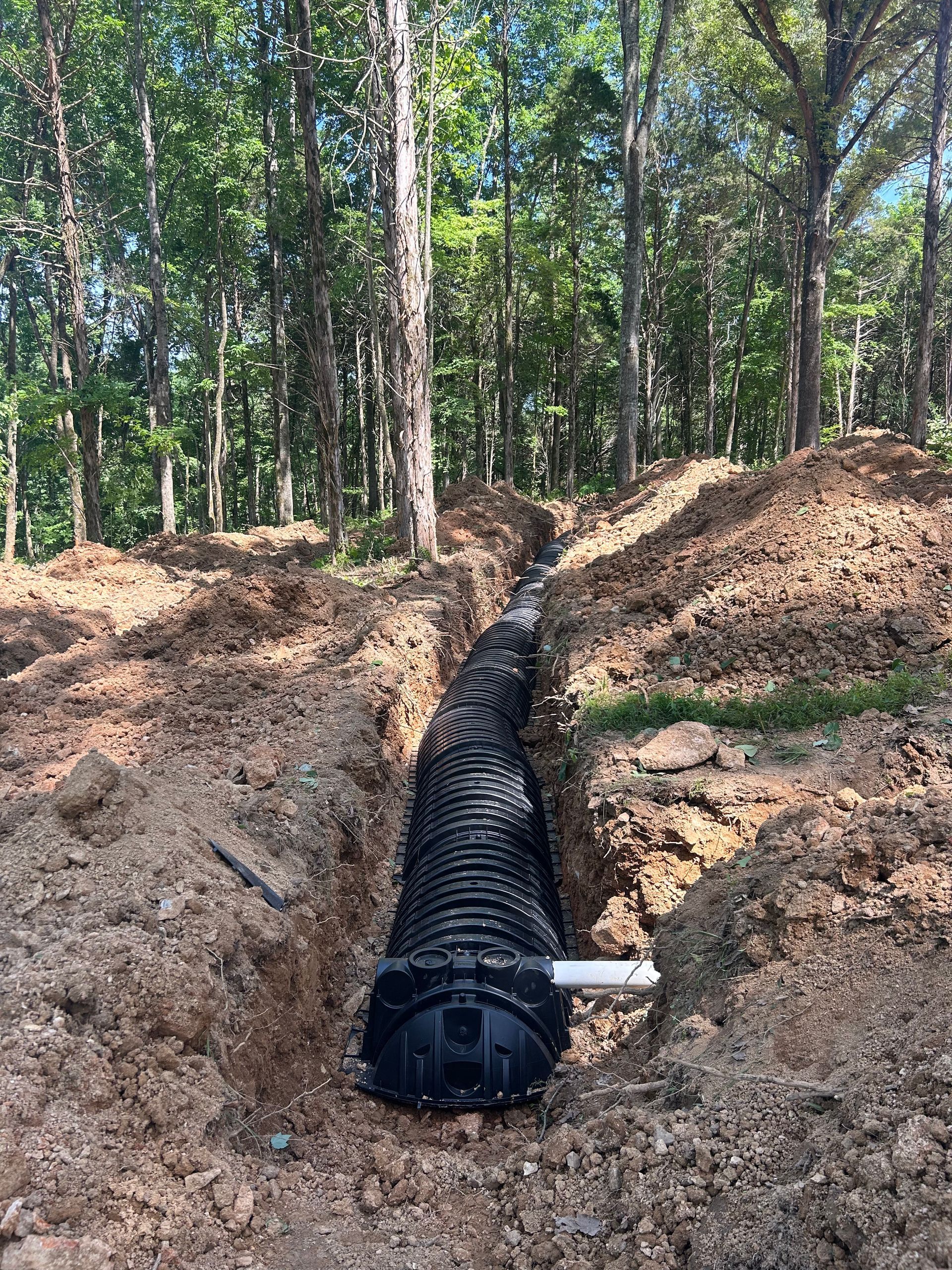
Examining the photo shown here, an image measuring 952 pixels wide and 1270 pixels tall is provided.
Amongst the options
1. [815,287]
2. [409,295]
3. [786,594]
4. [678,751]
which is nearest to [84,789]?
[678,751]

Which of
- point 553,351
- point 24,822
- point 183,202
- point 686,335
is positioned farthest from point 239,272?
point 24,822

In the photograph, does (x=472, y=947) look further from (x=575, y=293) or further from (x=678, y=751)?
(x=575, y=293)

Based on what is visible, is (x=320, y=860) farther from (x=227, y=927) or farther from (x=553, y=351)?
(x=553, y=351)

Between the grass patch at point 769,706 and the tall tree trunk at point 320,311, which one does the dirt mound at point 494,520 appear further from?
the grass patch at point 769,706

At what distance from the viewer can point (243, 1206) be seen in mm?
3023

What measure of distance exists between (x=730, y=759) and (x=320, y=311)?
36.1 ft

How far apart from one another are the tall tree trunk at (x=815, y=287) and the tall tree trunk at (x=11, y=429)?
46.1 feet

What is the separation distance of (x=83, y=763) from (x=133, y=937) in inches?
43.9

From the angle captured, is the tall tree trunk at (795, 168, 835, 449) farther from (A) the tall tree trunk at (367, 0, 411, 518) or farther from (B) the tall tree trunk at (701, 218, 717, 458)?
(B) the tall tree trunk at (701, 218, 717, 458)

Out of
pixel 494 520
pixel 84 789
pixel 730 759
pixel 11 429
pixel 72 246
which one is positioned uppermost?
pixel 72 246

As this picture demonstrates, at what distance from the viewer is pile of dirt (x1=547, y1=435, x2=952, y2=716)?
680 centimetres

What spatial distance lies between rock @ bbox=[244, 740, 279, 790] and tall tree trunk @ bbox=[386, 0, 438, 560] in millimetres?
7116

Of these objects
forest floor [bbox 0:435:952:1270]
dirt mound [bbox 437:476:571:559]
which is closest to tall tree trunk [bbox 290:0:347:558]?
dirt mound [bbox 437:476:571:559]

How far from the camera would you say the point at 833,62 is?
42.6 ft
